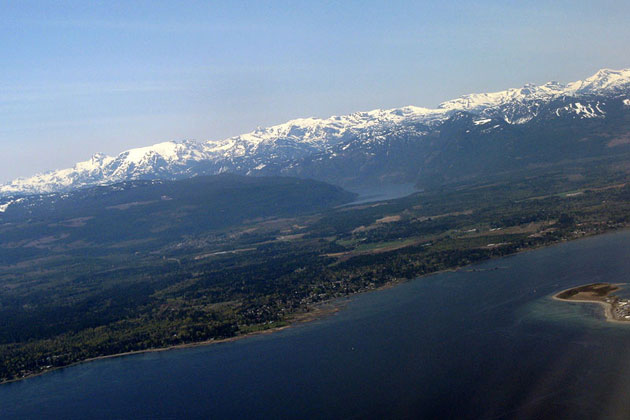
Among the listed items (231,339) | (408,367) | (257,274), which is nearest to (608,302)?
(408,367)

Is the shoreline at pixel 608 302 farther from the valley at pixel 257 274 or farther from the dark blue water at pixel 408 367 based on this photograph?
the valley at pixel 257 274

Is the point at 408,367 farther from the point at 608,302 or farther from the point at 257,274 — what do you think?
the point at 257,274

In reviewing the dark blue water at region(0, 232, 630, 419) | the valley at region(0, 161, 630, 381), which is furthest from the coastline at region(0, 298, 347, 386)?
the dark blue water at region(0, 232, 630, 419)

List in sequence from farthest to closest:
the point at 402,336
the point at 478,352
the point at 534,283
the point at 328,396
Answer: the point at 534,283, the point at 402,336, the point at 478,352, the point at 328,396

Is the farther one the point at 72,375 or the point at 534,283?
the point at 534,283

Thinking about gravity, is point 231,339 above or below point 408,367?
below

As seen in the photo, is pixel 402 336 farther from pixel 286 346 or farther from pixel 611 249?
pixel 611 249

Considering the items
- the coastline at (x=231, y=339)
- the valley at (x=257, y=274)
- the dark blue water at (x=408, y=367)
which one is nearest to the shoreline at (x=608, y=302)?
the dark blue water at (x=408, y=367)

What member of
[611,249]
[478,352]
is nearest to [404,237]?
[611,249]
